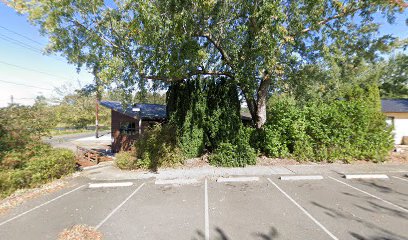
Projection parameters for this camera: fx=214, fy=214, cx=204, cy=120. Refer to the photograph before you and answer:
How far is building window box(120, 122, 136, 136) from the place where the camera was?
15.9 m

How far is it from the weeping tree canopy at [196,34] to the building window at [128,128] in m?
6.15

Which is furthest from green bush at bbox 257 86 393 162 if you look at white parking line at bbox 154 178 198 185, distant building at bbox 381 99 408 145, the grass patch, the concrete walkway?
the grass patch

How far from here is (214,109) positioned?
11.2 meters

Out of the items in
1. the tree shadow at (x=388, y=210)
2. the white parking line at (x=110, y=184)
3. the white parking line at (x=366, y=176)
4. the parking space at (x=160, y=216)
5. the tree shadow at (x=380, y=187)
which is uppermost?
the white parking line at (x=366, y=176)

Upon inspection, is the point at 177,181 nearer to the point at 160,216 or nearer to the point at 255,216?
the point at 160,216

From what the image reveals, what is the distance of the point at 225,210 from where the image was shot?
5.64 m

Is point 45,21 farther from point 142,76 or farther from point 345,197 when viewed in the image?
point 345,197

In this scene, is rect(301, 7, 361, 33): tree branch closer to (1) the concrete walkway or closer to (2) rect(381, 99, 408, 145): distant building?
(1) the concrete walkway

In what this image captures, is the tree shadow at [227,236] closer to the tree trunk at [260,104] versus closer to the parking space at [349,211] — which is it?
the parking space at [349,211]

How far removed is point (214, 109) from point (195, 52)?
393 centimetres

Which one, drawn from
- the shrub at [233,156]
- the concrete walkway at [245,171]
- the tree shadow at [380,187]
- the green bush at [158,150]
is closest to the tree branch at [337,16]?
the shrub at [233,156]

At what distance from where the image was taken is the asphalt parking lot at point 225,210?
455 cm

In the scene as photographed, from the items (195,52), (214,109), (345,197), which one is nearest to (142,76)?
(195,52)

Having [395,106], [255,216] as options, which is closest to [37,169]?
[255,216]
